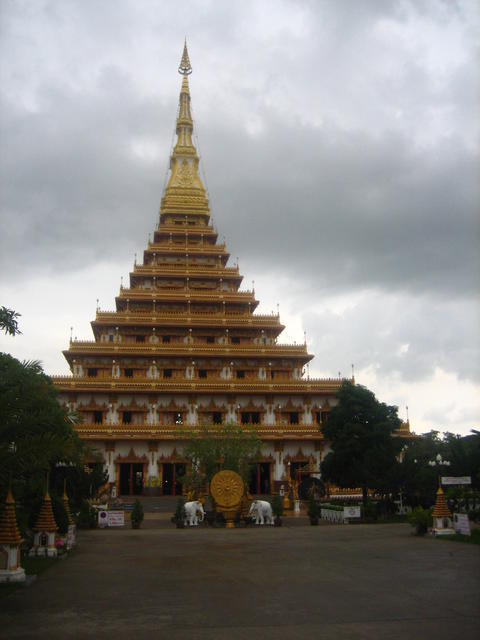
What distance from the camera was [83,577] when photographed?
1744 cm

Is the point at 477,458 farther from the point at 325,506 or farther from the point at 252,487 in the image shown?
the point at 252,487

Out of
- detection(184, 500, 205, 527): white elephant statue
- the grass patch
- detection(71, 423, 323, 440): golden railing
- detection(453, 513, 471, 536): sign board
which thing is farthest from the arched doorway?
the grass patch

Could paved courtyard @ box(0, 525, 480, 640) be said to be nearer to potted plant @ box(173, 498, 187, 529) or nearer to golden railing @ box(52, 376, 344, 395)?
potted plant @ box(173, 498, 187, 529)

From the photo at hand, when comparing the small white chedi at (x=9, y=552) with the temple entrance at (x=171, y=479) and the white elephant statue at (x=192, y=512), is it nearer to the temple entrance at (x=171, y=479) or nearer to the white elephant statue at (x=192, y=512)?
the white elephant statue at (x=192, y=512)

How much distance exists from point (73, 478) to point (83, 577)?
16.6m

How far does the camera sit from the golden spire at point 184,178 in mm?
73812

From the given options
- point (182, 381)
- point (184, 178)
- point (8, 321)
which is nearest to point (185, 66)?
point (184, 178)

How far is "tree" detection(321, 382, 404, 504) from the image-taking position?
44.0 metres

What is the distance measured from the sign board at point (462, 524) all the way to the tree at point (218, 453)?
52.0ft

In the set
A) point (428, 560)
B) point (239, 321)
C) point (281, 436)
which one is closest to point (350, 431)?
point (281, 436)

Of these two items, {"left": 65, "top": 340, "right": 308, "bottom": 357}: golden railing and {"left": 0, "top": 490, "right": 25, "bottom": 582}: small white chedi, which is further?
{"left": 65, "top": 340, "right": 308, "bottom": 357}: golden railing

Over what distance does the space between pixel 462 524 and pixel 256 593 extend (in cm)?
1595

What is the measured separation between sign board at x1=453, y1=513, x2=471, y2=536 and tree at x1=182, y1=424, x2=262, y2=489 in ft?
52.0

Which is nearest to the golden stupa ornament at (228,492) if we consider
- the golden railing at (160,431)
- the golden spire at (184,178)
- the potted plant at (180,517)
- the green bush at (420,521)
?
the potted plant at (180,517)
